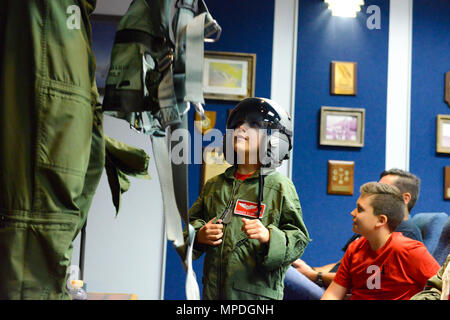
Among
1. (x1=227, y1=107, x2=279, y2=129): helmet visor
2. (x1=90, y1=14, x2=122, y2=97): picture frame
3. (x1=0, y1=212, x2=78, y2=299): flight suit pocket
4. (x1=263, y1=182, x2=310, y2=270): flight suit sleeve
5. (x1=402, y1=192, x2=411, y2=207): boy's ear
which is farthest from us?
(x1=90, y1=14, x2=122, y2=97): picture frame

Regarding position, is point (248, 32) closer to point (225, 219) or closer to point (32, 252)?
point (225, 219)

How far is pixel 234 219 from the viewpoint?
6.02 ft

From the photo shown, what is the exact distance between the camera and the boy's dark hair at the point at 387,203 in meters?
2.47

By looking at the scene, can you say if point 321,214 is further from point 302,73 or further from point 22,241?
point 22,241

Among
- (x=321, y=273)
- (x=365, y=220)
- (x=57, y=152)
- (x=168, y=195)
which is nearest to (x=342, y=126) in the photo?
(x=321, y=273)

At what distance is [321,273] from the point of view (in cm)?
288

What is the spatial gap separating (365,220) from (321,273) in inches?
21.9

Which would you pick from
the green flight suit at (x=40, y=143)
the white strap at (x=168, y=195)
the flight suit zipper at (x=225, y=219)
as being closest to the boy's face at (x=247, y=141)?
the flight suit zipper at (x=225, y=219)

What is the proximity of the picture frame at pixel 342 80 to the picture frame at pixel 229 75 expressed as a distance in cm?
62

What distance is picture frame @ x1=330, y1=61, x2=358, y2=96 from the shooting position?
12.7 feet

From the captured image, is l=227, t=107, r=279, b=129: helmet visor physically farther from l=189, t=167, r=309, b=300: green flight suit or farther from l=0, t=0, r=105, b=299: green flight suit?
l=0, t=0, r=105, b=299: green flight suit

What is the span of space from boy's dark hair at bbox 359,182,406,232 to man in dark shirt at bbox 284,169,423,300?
75mm

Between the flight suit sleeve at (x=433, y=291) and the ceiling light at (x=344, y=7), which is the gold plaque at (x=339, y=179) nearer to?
the ceiling light at (x=344, y=7)

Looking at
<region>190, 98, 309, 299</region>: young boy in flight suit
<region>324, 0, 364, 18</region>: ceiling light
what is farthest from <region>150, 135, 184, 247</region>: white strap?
<region>324, 0, 364, 18</region>: ceiling light
